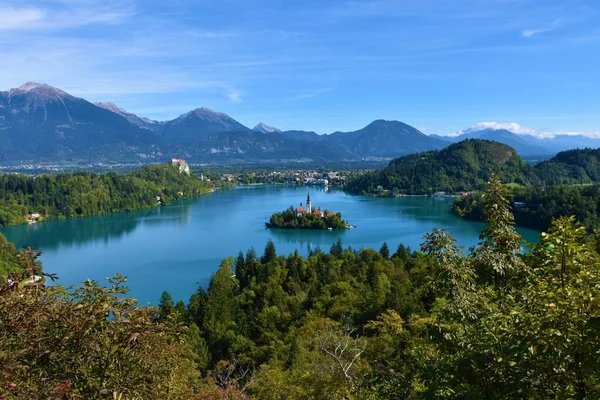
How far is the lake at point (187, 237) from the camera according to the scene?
1784cm

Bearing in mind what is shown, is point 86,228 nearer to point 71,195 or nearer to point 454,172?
point 71,195

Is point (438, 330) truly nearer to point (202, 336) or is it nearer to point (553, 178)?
point (202, 336)

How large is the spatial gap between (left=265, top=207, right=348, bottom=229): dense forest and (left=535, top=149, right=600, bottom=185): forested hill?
30.6m

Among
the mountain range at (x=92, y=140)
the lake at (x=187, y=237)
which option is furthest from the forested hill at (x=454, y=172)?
the mountain range at (x=92, y=140)

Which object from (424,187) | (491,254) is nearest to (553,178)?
(424,187)

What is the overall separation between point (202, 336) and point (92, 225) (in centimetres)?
2386

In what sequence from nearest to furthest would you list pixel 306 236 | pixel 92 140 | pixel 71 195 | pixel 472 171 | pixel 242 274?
pixel 242 274, pixel 306 236, pixel 71 195, pixel 472 171, pixel 92 140

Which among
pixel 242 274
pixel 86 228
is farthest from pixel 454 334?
pixel 86 228

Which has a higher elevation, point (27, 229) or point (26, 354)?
point (26, 354)

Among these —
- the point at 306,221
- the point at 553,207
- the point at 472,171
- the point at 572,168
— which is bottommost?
the point at 306,221

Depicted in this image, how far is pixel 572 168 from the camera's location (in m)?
51.5

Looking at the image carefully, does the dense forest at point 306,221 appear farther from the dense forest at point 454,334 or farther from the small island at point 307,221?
the dense forest at point 454,334

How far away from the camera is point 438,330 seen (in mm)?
2539

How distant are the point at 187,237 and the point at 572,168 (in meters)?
45.0
